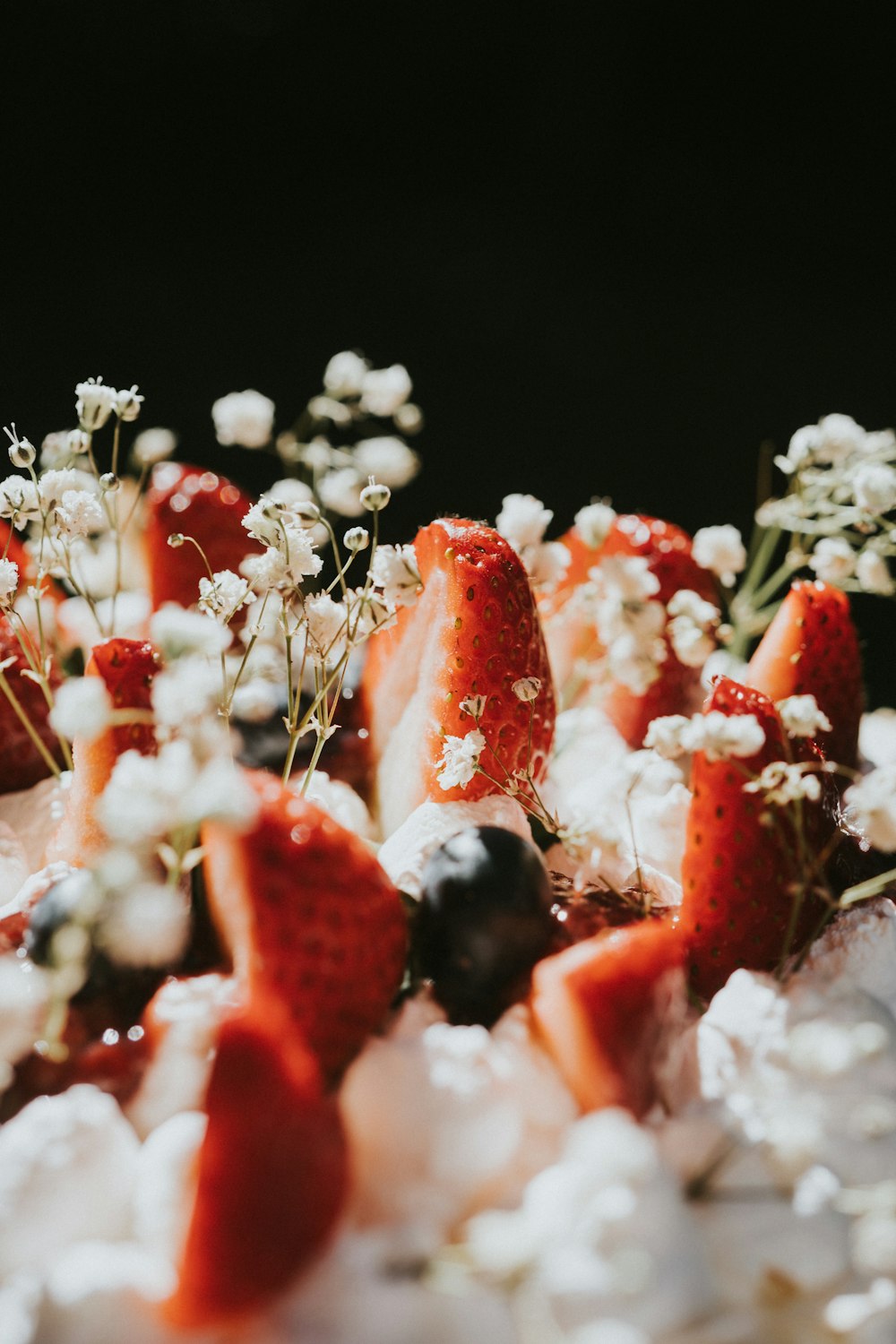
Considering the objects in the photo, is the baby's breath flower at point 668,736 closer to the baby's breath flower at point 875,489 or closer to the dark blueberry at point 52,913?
the baby's breath flower at point 875,489

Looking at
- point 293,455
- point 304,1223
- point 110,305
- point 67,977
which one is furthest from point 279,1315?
point 110,305

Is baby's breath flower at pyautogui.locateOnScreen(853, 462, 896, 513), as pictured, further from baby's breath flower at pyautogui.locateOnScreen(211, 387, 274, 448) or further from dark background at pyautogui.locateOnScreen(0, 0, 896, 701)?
dark background at pyautogui.locateOnScreen(0, 0, 896, 701)

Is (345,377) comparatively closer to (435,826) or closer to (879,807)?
(435,826)

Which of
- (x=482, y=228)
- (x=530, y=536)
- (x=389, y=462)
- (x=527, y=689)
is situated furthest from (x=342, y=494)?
(x=482, y=228)

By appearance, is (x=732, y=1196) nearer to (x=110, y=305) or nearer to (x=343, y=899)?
(x=343, y=899)

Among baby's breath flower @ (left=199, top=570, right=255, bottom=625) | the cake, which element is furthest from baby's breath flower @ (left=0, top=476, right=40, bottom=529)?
baby's breath flower @ (left=199, top=570, right=255, bottom=625)

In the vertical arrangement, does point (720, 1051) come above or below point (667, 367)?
below
